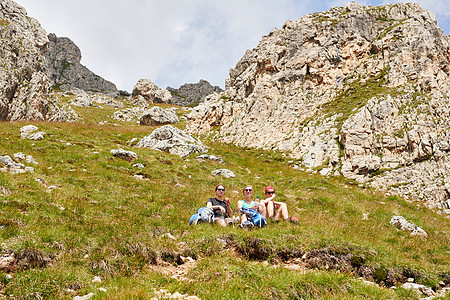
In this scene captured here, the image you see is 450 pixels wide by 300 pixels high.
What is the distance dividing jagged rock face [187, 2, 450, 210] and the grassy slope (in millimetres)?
9128

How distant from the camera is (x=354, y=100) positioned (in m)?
36.7

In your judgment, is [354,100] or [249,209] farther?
[354,100]

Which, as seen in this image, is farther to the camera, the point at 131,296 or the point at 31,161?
the point at 31,161

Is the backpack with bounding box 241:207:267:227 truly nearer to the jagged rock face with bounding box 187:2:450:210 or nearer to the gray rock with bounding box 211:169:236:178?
the gray rock with bounding box 211:169:236:178

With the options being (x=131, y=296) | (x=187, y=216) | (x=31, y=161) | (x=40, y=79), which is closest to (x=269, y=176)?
(x=187, y=216)

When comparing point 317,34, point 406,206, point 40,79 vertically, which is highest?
point 317,34

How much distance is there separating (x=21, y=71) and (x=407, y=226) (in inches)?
2111

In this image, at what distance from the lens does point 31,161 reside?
1636 centimetres

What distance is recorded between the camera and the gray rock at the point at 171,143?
30984 mm

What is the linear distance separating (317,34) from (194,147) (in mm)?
35785

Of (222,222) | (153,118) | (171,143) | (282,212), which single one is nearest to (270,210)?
(282,212)

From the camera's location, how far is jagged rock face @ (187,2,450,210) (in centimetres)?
2531

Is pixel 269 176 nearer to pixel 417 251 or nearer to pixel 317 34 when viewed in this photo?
pixel 417 251

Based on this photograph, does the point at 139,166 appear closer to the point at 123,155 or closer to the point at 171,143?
the point at 123,155
